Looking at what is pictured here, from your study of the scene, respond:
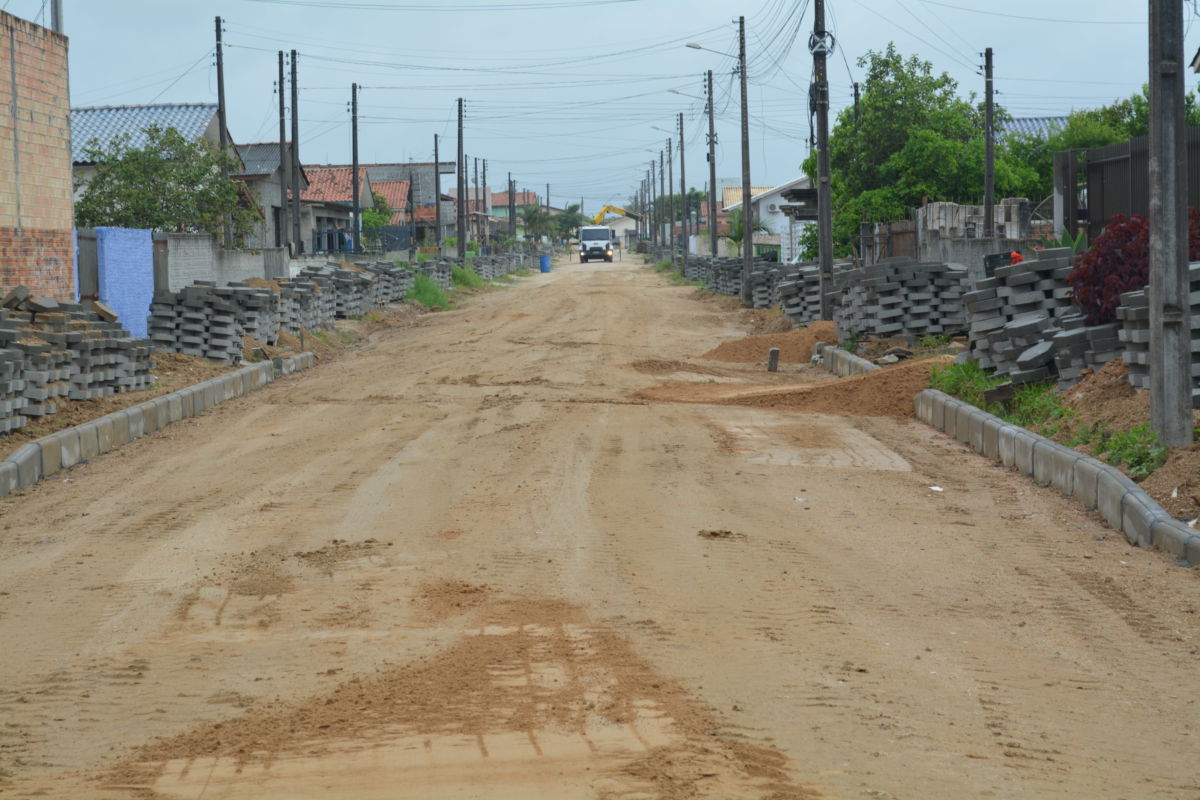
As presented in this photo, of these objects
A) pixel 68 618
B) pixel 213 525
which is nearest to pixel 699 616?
pixel 68 618

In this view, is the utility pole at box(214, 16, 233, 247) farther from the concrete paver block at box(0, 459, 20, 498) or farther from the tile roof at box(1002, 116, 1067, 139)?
the tile roof at box(1002, 116, 1067, 139)

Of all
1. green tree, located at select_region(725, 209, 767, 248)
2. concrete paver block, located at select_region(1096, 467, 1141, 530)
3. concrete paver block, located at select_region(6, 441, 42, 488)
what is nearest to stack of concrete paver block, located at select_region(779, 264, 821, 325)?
concrete paver block, located at select_region(1096, 467, 1141, 530)

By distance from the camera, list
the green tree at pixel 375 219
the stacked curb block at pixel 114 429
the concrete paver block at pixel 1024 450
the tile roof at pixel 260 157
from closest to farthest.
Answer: the concrete paver block at pixel 1024 450 → the stacked curb block at pixel 114 429 → the tile roof at pixel 260 157 → the green tree at pixel 375 219

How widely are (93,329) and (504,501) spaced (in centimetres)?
833

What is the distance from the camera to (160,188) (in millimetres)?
32281

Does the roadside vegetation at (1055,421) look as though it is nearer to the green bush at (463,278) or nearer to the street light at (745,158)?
the street light at (745,158)

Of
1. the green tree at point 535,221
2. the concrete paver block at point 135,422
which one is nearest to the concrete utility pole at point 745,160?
the concrete paver block at point 135,422

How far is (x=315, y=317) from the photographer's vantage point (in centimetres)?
2830

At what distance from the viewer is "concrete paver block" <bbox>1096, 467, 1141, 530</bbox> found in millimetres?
8914

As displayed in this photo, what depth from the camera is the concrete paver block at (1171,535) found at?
7.83 m

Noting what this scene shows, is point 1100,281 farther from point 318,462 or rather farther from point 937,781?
point 937,781

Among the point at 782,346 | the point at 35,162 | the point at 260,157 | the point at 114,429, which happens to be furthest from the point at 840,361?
the point at 260,157

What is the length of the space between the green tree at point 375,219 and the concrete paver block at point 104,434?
180ft

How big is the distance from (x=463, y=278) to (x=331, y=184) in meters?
22.5
